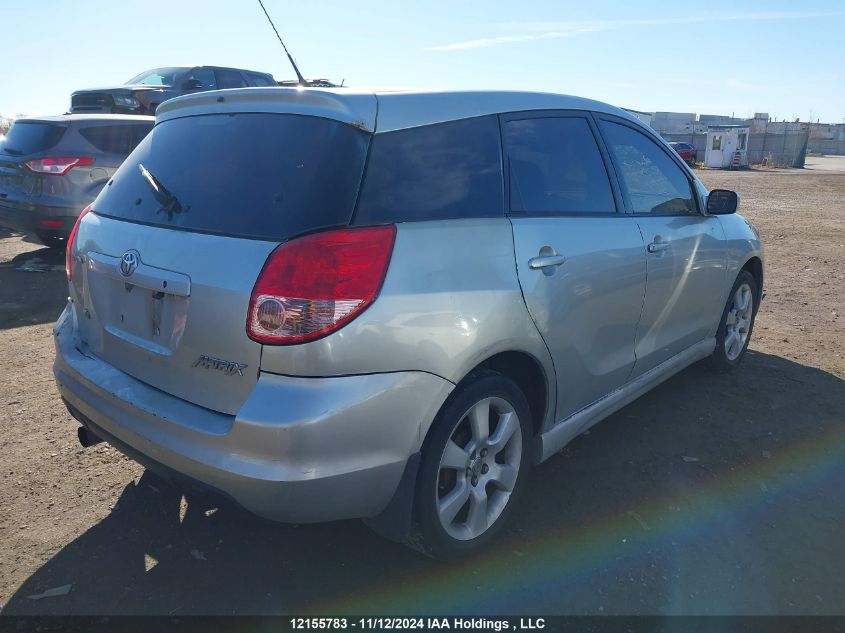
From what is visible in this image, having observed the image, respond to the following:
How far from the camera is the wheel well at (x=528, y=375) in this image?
270 cm

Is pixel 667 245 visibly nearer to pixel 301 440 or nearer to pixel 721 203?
pixel 721 203

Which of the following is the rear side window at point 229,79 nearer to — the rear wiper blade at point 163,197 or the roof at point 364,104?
Answer: the roof at point 364,104

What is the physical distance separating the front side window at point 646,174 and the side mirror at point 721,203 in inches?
4.4

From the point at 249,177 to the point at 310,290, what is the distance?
1.85ft

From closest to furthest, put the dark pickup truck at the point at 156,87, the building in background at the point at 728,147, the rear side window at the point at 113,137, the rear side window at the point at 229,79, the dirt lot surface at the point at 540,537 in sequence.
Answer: the dirt lot surface at the point at 540,537
the rear side window at the point at 113,137
the dark pickup truck at the point at 156,87
the rear side window at the point at 229,79
the building in background at the point at 728,147

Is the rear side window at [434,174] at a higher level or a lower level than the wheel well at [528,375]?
higher

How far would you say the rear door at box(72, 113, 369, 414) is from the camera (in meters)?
2.14

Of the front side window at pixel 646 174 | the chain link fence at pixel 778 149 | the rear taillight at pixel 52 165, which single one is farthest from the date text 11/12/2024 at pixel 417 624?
the chain link fence at pixel 778 149

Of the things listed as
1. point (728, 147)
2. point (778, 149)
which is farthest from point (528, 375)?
point (778, 149)

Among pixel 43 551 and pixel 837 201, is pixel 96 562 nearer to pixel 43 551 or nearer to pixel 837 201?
pixel 43 551

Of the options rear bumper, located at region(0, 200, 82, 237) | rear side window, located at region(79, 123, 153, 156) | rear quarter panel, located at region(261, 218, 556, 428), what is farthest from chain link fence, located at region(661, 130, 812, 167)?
rear quarter panel, located at region(261, 218, 556, 428)

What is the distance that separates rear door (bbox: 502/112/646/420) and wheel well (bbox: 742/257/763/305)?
1919mm

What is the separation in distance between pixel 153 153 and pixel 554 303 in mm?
1789

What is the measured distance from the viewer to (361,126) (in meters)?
2.28
